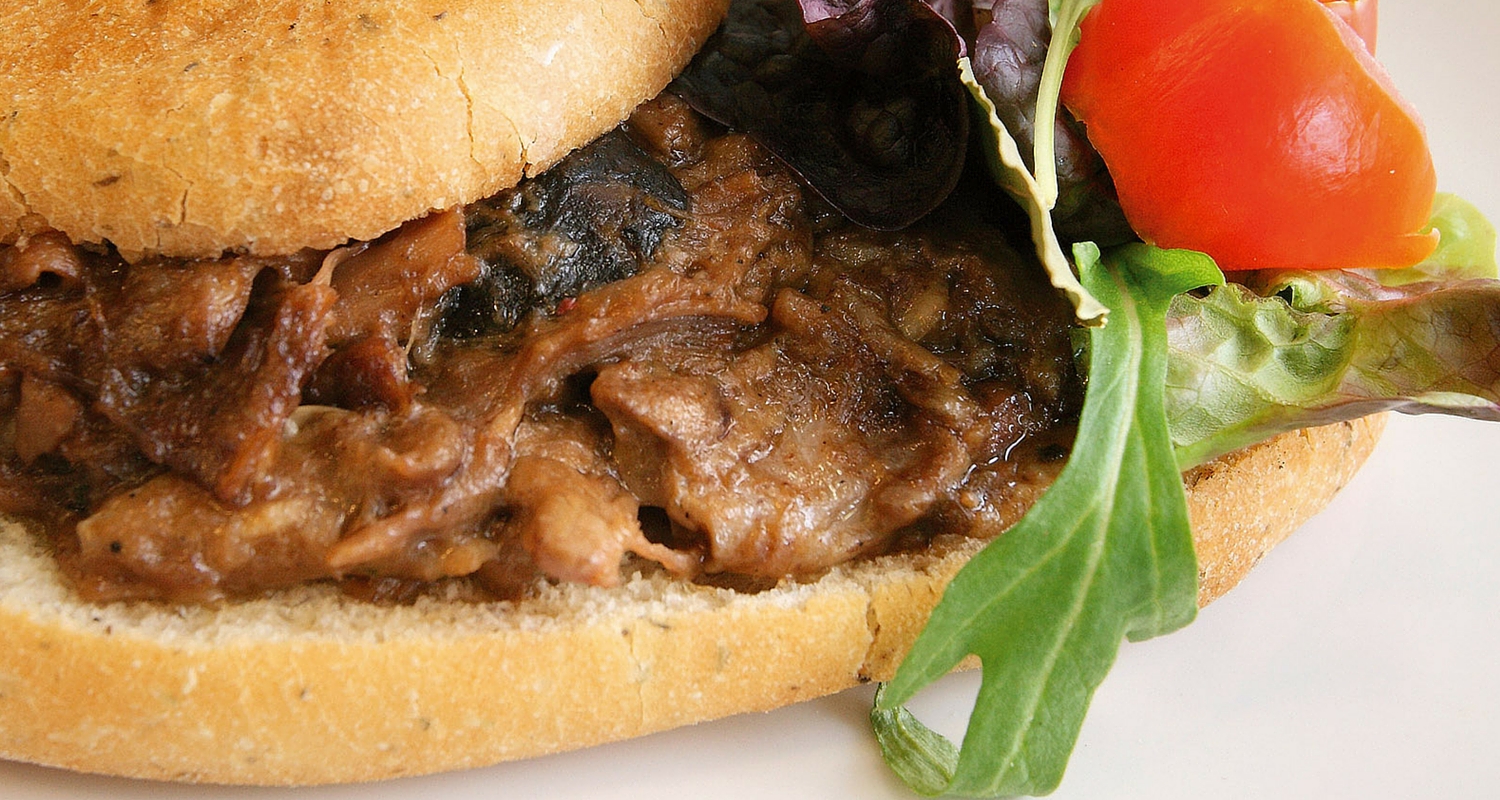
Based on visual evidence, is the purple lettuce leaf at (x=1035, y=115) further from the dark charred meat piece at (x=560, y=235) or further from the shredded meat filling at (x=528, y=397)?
the dark charred meat piece at (x=560, y=235)

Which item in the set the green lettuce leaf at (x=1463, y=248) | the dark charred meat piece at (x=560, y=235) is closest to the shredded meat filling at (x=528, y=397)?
the dark charred meat piece at (x=560, y=235)

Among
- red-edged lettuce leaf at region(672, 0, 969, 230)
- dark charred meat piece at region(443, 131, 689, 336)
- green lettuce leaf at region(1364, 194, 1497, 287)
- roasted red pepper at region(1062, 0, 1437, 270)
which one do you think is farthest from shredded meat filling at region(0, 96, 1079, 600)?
green lettuce leaf at region(1364, 194, 1497, 287)

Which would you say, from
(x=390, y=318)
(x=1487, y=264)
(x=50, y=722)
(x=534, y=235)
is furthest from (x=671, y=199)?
(x=1487, y=264)

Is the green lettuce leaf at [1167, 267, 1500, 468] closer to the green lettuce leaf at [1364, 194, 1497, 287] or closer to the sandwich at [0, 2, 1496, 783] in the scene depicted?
the sandwich at [0, 2, 1496, 783]

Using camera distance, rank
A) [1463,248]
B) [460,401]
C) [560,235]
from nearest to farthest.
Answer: [460,401] < [560,235] < [1463,248]

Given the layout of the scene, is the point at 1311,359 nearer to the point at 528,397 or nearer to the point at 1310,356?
the point at 1310,356

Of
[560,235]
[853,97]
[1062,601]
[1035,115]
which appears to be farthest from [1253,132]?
[560,235]
